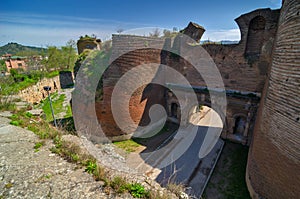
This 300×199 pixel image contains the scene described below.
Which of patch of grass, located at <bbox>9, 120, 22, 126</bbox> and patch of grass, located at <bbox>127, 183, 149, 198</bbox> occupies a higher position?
patch of grass, located at <bbox>9, 120, 22, 126</bbox>

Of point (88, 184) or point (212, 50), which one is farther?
point (212, 50)

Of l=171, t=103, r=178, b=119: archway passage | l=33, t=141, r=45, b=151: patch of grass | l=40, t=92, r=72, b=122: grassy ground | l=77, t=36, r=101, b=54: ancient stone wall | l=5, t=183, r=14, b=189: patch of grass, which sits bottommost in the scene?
l=40, t=92, r=72, b=122: grassy ground

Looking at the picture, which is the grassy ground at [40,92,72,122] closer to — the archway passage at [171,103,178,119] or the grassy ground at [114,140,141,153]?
the grassy ground at [114,140,141,153]

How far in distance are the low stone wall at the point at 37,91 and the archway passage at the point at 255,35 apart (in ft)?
68.7

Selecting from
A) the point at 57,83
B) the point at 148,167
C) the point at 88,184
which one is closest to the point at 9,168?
the point at 88,184

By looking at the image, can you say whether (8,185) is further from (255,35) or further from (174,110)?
(255,35)

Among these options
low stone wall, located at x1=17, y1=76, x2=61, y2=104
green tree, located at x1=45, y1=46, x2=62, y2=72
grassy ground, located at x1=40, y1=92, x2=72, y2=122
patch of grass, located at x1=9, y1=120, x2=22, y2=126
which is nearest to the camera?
patch of grass, located at x1=9, y1=120, x2=22, y2=126

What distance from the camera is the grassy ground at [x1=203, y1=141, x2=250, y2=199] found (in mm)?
7149

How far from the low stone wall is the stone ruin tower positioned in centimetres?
2062

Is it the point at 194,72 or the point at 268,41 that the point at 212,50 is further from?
the point at 268,41

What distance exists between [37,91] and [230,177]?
24490 mm

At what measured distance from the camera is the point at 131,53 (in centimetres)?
1012

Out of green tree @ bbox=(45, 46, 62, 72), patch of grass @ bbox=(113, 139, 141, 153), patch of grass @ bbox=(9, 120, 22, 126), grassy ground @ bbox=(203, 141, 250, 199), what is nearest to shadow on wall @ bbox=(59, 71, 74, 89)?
green tree @ bbox=(45, 46, 62, 72)

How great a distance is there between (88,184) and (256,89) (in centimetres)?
1045
